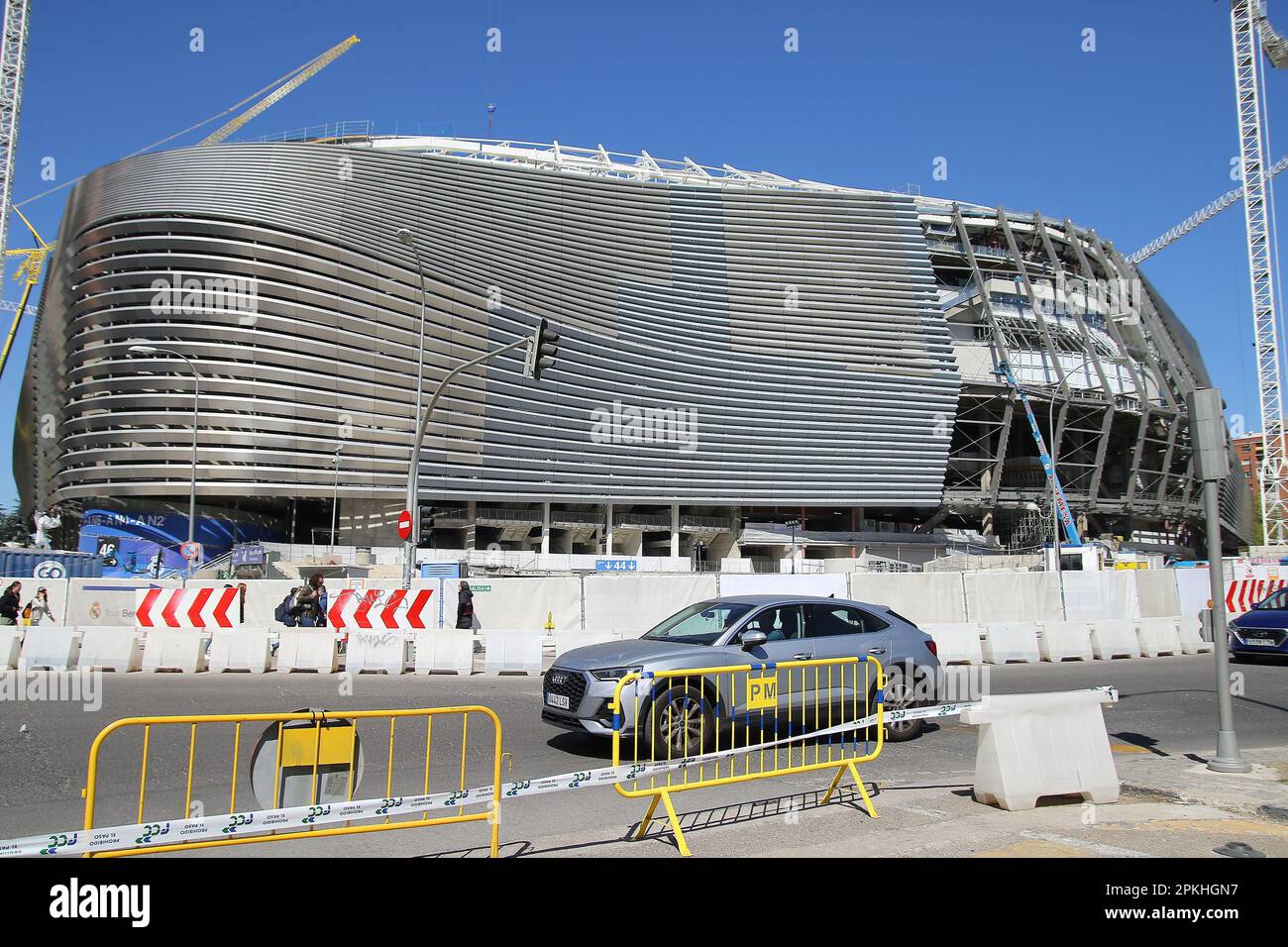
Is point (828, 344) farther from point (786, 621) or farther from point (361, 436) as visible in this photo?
point (786, 621)

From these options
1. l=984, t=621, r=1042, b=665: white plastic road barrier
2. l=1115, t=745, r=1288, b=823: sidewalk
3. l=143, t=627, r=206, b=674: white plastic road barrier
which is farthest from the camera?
l=984, t=621, r=1042, b=665: white plastic road barrier

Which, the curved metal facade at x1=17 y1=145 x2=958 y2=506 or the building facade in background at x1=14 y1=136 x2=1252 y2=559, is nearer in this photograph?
the curved metal facade at x1=17 y1=145 x2=958 y2=506

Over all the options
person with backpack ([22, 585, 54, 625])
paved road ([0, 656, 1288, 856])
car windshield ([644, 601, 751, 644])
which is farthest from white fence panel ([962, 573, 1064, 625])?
person with backpack ([22, 585, 54, 625])

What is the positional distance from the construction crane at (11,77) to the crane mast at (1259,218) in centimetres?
9656

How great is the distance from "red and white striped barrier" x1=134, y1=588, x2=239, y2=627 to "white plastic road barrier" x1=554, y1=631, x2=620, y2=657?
6595 mm

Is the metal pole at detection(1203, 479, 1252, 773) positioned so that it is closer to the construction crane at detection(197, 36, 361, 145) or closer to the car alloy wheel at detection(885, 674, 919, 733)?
the car alloy wheel at detection(885, 674, 919, 733)

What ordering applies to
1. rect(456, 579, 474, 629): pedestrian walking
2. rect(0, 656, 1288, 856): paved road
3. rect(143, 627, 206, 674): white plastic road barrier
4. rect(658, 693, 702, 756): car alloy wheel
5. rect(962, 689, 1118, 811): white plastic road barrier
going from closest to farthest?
rect(0, 656, 1288, 856): paved road, rect(962, 689, 1118, 811): white plastic road barrier, rect(658, 693, 702, 756): car alloy wheel, rect(143, 627, 206, 674): white plastic road barrier, rect(456, 579, 474, 629): pedestrian walking

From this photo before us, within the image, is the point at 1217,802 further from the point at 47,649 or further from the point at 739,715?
the point at 47,649

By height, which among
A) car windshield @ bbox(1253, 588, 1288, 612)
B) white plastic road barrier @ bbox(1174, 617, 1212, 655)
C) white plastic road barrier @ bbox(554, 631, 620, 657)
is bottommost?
white plastic road barrier @ bbox(1174, 617, 1212, 655)

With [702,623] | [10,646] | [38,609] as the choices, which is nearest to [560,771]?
[702,623]

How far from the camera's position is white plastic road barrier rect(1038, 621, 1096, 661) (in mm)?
18781

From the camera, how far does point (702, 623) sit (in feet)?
30.0

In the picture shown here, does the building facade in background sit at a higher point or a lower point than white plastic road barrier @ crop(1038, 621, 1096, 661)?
higher
